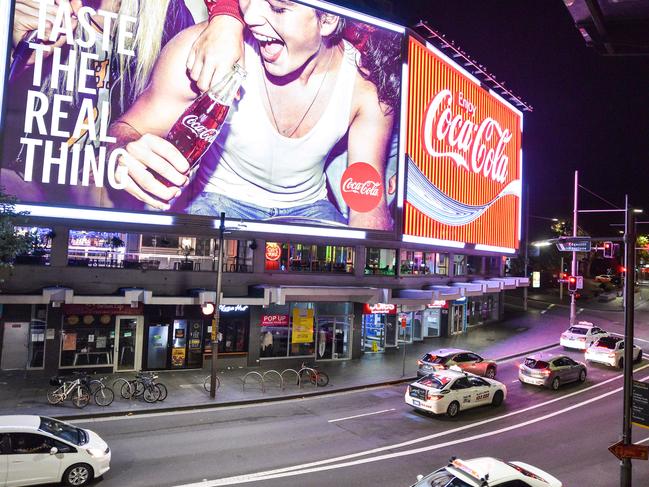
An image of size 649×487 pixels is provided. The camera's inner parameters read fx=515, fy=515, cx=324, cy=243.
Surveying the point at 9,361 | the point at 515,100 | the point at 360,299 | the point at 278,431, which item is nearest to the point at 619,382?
the point at 360,299

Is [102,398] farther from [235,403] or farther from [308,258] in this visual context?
[308,258]

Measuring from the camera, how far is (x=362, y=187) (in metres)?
32.5

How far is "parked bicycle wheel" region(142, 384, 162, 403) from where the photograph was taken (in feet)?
61.8

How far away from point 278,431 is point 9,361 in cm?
1360

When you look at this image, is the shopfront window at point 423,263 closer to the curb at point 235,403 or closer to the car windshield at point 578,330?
the car windshield at point 578,330

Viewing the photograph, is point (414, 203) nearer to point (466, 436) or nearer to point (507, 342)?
point (507, 342)

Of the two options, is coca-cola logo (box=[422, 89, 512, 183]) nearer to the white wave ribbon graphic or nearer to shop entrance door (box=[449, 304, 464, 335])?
the white wave ribbon graphic

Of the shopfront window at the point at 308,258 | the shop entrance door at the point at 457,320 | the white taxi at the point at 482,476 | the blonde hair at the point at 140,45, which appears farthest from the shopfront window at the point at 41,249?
the shop entrance door at the point at 457,320

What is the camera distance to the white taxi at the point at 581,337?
33406mm

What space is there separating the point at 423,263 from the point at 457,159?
29.1 ft

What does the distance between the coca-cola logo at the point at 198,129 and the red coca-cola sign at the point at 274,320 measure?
32.0 ft

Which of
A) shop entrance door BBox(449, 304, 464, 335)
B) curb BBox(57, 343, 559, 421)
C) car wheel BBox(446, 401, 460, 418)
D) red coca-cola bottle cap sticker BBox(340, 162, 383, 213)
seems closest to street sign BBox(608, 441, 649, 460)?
car wheel BBox(446, 401, 460, 418)

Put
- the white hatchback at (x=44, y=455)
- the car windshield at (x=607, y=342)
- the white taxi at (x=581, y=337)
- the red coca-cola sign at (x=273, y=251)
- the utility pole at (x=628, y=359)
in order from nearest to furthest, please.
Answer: the utility pole at (x=628, y=359)
the white hatchback at (x=44, y=455)
the red coca-cola sign at (x=273, y=251)
the car windshield at (x=607, y=342)
the white taxi at (x=581, y=337)

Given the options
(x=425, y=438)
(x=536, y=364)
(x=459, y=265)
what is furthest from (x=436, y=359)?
(x=459, y=265)
